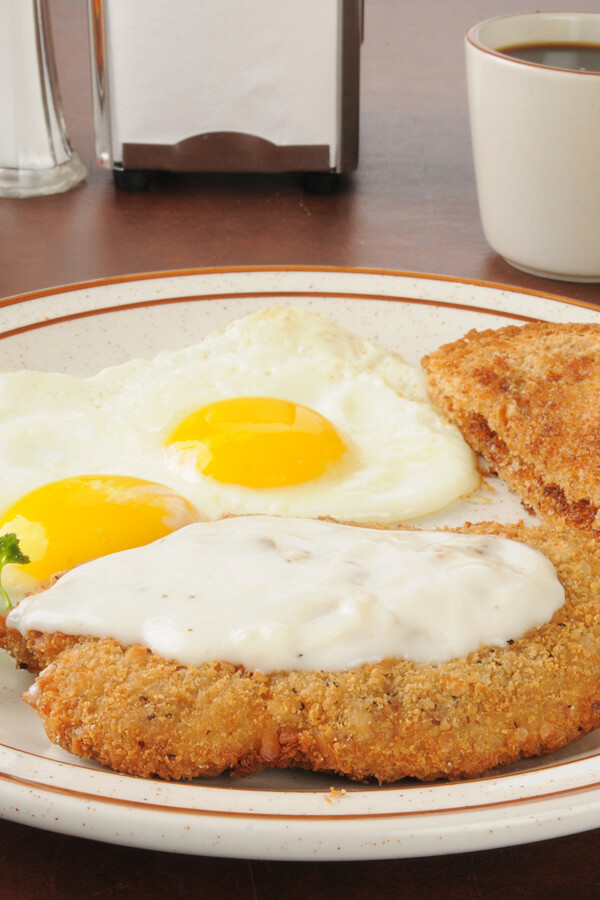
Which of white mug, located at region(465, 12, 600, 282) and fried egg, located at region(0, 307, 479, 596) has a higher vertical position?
white mug, located at region(465, 12, 600, 282)

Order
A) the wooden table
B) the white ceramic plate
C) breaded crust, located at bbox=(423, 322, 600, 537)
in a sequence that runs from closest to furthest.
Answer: the white ceramic plate, the wooden table, breaded crust, located at bbox=(423, 322, 600, 537)

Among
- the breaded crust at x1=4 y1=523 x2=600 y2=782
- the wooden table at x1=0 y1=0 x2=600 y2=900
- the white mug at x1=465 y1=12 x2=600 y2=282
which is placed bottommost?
the wooden table at x1=0 y1=0 x2=600 y2=900

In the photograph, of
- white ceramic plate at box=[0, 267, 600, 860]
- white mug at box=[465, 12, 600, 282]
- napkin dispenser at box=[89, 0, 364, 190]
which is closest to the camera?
white ceramic plate at box=[0, 267, 600, 860]

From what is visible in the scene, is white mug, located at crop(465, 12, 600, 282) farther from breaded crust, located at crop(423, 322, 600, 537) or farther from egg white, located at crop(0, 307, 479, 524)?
egg white, located at crop(0, 307, 479, 524)

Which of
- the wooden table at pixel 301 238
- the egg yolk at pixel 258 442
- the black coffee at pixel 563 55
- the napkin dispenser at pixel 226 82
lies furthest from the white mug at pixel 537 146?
the egg yolk at pixel 258 442

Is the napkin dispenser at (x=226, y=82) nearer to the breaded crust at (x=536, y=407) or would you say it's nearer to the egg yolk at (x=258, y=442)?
the breaded crust at (x=536, y=407)

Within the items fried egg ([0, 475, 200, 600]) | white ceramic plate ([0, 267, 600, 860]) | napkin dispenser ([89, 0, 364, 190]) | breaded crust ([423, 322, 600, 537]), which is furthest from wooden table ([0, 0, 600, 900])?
breaded crust ([423, 322, 600, 537])
